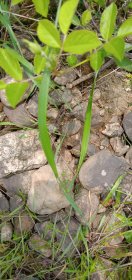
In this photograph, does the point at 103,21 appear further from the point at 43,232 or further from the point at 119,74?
the point at 43,232

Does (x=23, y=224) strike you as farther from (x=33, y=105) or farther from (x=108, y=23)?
(x=108, y=23)

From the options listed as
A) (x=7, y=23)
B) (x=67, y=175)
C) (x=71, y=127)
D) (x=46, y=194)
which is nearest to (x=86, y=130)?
(x=71, y=127)

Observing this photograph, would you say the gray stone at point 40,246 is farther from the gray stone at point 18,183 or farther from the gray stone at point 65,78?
the gray stone at point 65,78

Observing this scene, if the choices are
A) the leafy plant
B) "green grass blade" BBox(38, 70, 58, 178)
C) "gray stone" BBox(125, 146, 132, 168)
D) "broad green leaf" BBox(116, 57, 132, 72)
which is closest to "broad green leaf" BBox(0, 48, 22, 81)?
the leafy plant

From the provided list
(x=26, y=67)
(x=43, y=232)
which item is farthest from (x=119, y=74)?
(x=43, y=232)

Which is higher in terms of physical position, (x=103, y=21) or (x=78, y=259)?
(x=103, y=21)

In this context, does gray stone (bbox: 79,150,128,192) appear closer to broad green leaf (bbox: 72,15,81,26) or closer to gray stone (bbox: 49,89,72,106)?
gray stone (bbox: 49,89,72,106)
